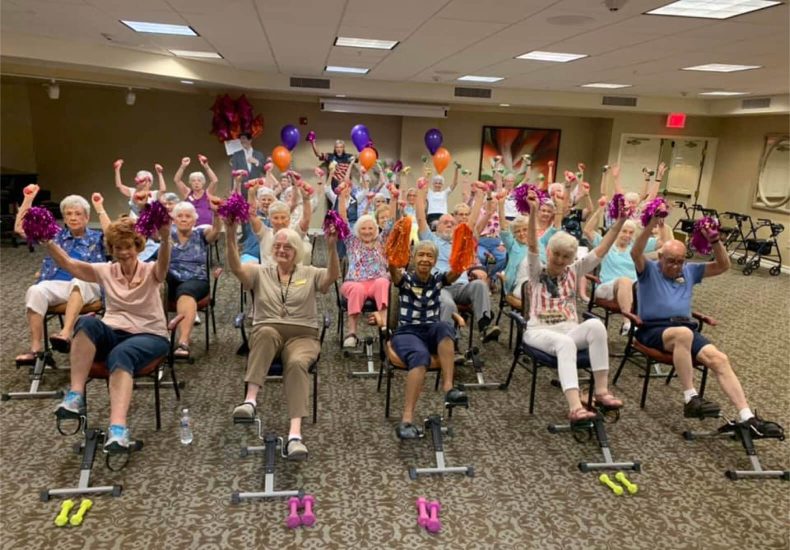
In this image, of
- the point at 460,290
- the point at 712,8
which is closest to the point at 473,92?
the point at 712,8

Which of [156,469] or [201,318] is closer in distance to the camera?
[156,469]

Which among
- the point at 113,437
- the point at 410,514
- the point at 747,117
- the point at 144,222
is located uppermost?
the point at 747,117

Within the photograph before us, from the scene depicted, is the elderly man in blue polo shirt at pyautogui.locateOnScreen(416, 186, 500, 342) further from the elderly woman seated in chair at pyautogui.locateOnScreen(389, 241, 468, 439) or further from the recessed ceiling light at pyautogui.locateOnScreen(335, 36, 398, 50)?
the recessed ceiling light at pyautogui.locateOnScreen(335, 36, 398, 50)

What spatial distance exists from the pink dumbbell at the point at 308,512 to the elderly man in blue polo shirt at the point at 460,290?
1.57 metres

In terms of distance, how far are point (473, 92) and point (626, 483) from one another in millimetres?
7419

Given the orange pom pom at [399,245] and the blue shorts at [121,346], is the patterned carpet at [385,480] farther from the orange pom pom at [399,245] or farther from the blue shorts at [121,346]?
the orange pom pom at [399,245]

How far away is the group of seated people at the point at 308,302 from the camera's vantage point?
9.34 feet

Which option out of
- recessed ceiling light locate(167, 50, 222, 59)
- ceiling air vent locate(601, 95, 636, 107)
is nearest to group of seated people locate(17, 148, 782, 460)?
recessed ceiling light locate(167, 50, 222, 59)

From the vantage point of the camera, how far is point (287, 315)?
3117 millimetres

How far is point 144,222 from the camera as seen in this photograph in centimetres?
281

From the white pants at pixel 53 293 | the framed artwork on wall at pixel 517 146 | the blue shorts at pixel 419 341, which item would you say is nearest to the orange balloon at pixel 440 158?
the framed artwork on wall at pixel 517 146

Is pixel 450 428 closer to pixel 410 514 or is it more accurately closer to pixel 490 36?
pixel 410 514

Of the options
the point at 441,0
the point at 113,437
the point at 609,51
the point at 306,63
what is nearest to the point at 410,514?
the point at 113,437

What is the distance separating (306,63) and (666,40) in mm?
4292
